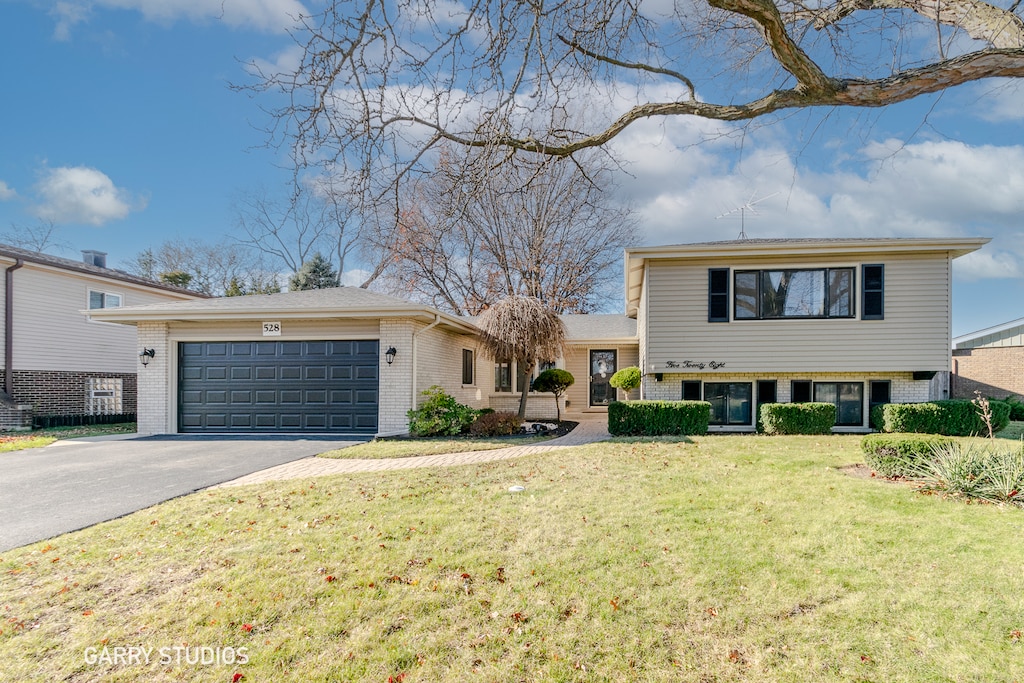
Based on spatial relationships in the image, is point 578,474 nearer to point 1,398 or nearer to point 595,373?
point 595,373

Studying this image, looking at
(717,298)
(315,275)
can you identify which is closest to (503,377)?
(717,298)

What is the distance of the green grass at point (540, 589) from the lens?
290 cm

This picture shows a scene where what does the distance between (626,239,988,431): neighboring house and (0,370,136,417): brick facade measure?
55.0ft

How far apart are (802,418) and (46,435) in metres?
17.7

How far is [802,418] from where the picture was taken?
11320mm

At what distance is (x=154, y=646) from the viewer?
10.0 ft

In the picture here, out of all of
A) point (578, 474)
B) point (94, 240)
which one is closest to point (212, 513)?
point (578, 474)

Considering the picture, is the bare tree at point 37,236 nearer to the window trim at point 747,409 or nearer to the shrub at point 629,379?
the shrub at point 629,379

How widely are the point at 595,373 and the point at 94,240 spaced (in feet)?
66.6

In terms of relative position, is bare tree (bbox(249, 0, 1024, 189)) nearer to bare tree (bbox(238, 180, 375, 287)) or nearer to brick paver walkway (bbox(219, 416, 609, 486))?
bare tree (bbox(238, 180, 375, 287))

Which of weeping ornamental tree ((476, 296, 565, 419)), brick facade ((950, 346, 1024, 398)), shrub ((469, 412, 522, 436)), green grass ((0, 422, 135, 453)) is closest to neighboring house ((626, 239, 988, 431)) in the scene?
weeping ornamental tree ((476, 296, 565, 419))

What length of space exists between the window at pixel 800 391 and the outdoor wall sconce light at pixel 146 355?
15296 millimetres

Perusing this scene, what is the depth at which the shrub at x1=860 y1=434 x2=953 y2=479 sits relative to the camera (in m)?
6.42

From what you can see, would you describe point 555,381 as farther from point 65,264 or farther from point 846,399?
point 65,264
